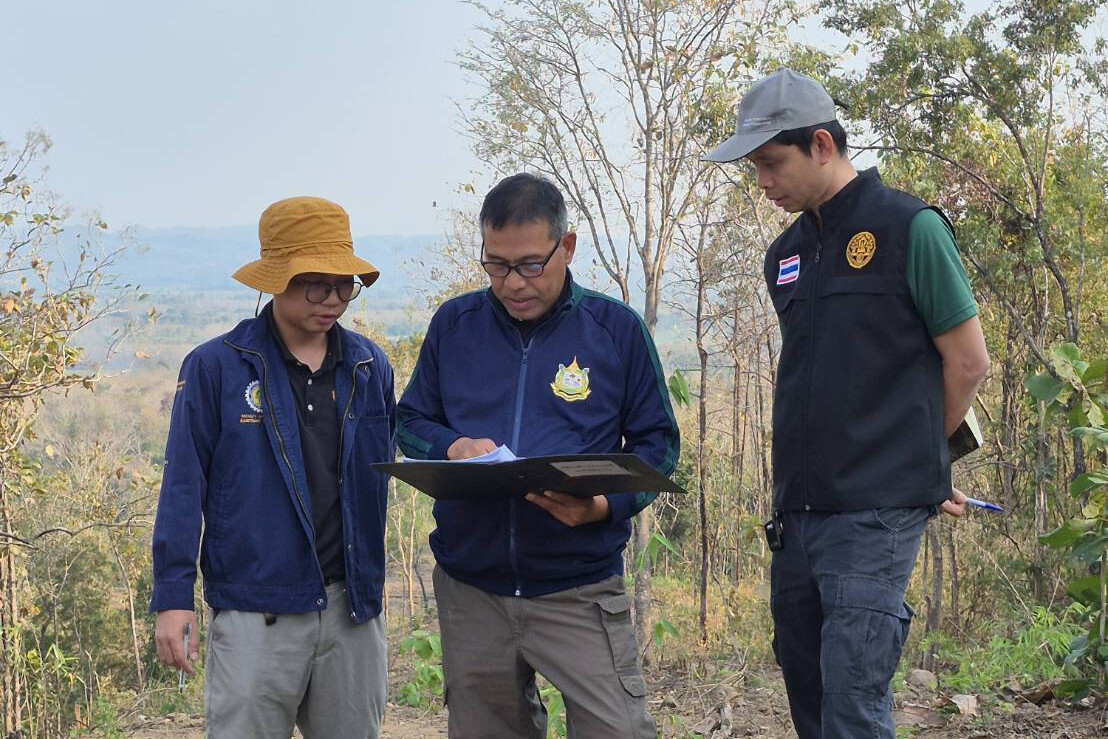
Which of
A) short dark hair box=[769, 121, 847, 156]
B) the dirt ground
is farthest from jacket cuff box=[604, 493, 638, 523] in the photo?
the dirt ground

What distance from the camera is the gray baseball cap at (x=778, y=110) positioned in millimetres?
2656

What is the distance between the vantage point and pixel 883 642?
2.45 metres

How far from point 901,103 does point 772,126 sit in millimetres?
8685

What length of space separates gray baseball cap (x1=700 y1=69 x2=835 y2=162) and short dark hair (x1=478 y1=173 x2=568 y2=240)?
399 millimetres

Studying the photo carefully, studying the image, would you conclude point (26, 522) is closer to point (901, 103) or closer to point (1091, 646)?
point (901, 103)

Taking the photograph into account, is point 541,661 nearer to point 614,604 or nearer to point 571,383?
point 614,604

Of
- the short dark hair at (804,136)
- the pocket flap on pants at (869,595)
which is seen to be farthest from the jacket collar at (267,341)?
the pocket flap on pants at (869,595)

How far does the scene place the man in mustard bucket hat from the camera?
2.64m

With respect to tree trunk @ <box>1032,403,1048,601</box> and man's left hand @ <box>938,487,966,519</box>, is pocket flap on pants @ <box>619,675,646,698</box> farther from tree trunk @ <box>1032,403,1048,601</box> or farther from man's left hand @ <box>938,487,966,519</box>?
tree trunk @ <box>1032,403,1048,601</box>

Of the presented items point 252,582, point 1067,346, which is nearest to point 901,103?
point 1067,346

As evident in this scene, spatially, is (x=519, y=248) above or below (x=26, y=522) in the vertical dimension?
above

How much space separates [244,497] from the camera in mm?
2695

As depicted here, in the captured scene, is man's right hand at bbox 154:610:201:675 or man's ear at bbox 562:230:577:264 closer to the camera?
man's right hand at bbox 154:610:201:675

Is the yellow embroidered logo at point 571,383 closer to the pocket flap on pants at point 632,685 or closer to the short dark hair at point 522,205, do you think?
the short dark hair at point 522,205
